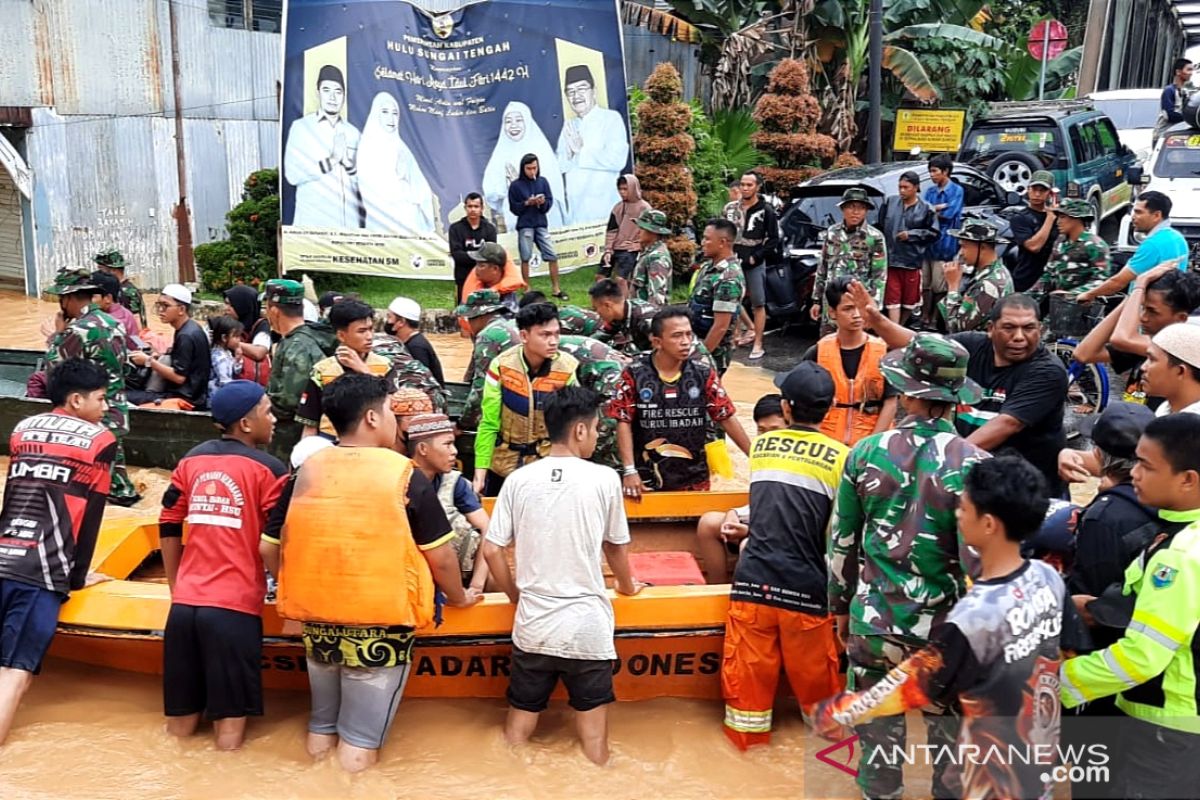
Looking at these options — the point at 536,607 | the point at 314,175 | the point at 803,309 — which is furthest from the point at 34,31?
the point at 536,607

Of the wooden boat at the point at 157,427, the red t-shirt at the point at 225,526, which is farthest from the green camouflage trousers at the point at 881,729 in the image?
the wooden boat at the point at 157,427

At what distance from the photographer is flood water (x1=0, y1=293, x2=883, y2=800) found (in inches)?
169

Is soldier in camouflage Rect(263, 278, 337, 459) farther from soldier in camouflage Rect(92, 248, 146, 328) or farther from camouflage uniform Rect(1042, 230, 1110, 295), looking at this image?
camouflage uniform Rect(1042, 230, 1110, 295)

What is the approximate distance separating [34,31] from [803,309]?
10.1 metres

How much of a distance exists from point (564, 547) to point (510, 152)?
1052 centimetres

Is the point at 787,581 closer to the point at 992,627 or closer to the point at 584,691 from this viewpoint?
the point at 584,691

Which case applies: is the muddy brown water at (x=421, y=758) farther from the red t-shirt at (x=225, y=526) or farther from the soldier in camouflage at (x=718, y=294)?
the soldier in camouflage at (x=718, y=294)

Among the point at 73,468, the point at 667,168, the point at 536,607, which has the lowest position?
the point at 536,607

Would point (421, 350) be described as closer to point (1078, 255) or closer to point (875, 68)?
point (1078, 255)

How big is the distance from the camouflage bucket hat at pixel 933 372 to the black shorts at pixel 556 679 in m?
1.56

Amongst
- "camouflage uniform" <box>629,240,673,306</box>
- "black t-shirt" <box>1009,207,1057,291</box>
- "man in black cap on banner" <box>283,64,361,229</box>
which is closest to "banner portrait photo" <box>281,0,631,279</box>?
"man in black cap on banner" <box>283,64,361,229</box>

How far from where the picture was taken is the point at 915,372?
149 inches

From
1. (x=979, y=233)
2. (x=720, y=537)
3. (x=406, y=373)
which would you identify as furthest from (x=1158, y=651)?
(x=979, y=233)

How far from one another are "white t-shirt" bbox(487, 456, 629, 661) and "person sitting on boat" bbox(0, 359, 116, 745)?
6.11ft
